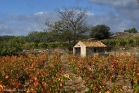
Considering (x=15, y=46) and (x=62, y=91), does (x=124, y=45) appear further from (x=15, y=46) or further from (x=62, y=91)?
(x=62, y=91)

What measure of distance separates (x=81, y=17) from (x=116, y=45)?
8.68 meters

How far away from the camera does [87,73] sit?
49.0 ft

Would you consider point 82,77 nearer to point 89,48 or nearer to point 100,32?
point 89,48

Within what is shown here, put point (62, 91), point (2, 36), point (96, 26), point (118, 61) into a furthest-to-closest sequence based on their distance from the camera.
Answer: point (2, 36) < point (96, 26) < point (118, 61) < point (62, 91)

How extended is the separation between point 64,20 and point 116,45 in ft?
32.6

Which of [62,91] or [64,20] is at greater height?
[64,20]

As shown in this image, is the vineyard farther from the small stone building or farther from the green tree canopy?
the green tree canopy

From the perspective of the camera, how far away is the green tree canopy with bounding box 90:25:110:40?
4709 cm

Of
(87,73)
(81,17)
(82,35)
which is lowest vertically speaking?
(87,73)

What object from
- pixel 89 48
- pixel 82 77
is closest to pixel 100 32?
pixel 89 48

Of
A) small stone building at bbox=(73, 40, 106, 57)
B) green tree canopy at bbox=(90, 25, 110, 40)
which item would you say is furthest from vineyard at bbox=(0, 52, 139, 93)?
green tree canopy at bbox=(90, 25, 110, 40)

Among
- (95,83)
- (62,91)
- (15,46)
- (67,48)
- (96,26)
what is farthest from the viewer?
(96,26)

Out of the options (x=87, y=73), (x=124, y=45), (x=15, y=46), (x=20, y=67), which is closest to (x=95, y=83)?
(x=87, y=73)

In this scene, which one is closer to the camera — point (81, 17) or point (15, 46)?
point (15, 46)
